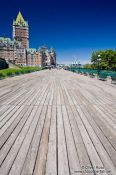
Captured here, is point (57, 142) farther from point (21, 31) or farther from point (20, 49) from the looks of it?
point (21, 31)

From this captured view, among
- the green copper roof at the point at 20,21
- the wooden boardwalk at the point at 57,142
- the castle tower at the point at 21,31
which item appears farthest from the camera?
the green copper roof at the point at 20,21

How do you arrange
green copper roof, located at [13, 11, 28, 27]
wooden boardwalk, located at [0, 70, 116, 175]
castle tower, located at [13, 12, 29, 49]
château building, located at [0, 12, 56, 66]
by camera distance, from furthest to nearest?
green copper roof, located at [13, 11, 28, 27] → castle tower, located at [13, 12, 29, 49] → château building, located at [0, 12, 56, 66] → wooden boardwalk, located at [0, 70, 116, 175]

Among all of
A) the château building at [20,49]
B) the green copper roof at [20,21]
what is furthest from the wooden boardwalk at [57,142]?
the green copper roof at [20,21]

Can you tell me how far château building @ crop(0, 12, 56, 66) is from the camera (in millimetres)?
139500

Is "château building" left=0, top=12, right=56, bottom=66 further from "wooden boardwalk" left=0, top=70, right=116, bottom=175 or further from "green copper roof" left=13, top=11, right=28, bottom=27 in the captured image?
"wooden boardwalk" left=0, top=70, right=116, bottom=175

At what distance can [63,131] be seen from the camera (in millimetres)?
4449

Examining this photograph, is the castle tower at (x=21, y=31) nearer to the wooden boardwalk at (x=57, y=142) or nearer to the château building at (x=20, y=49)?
the château building at (x=20, y=49)

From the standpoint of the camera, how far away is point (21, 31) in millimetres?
165750

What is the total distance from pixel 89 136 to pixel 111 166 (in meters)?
1.21

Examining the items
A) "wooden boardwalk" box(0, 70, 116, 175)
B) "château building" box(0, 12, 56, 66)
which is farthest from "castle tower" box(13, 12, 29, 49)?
"wooden boardwalk" box(0, 70, 116, 175)

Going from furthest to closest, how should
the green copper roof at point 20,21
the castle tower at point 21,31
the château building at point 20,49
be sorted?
the green copper roof at point 20,21 → the castle tower at point 21,31 → the château building at point 20,49

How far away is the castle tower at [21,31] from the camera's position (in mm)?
163750

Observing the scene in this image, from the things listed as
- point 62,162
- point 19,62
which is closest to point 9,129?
point 62,162

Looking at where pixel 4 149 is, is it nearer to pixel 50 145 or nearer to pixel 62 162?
pixel 50 145
